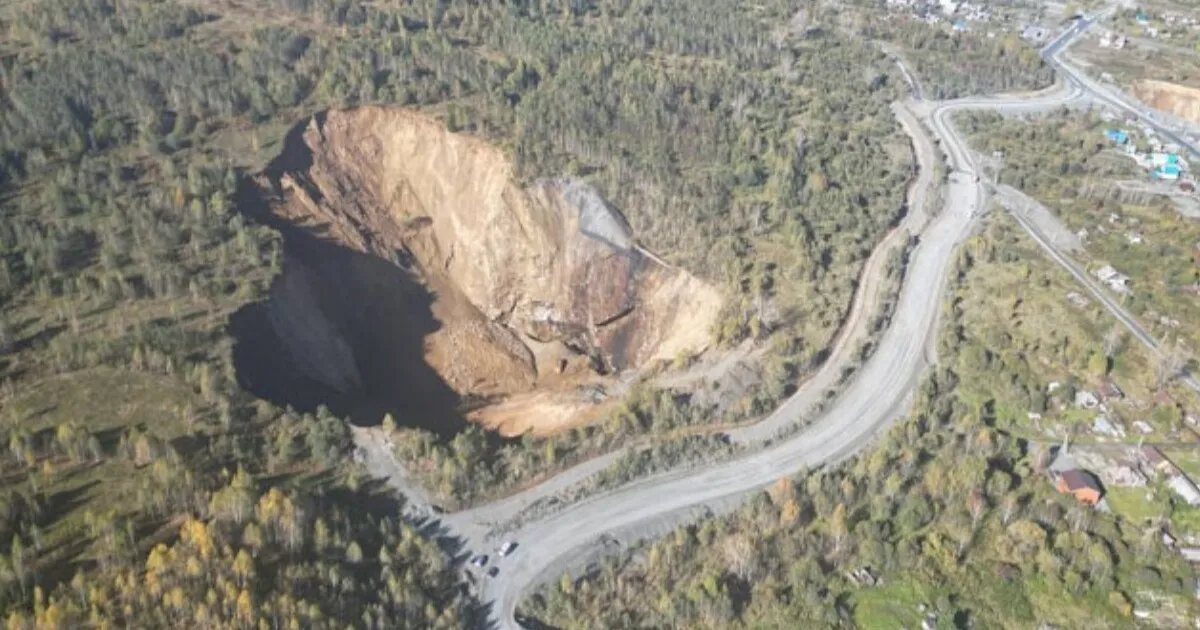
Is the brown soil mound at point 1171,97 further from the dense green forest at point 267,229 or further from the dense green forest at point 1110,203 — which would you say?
the dense green forest at point 267,229

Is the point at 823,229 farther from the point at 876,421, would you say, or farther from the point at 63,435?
the point at 63,435

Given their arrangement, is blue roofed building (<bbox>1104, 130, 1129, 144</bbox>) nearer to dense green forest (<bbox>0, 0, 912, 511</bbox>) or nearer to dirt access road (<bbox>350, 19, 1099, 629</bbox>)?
dense green forest (<bbox>0, 0, 912, 511</bbox>)

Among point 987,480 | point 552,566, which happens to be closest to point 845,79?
point 987,480

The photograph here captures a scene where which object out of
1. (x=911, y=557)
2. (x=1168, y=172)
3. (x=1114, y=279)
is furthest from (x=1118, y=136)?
(x=911, y=557)

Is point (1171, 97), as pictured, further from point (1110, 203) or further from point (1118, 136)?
point (1110, 203)

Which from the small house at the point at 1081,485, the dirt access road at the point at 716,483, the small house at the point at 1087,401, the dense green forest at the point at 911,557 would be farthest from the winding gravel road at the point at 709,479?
the small house at the point at 1081,485
